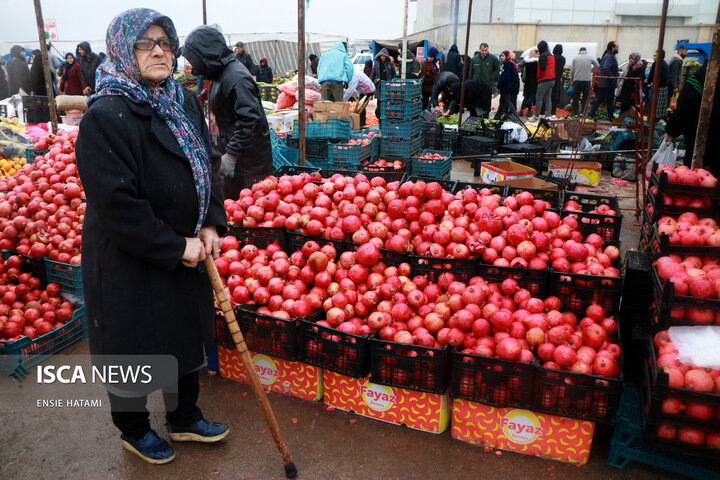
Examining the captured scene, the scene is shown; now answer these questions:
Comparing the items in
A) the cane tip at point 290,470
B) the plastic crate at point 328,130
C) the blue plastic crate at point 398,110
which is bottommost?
the cane tip at point 290,470

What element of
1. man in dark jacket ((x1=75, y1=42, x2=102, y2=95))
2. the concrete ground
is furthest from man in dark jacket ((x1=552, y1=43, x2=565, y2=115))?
the concrete ground

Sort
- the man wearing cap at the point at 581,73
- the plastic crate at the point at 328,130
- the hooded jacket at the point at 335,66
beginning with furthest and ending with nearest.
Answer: the man wearing cap at the point at 581,73
the hooded jacket at the point at 335,66
the plastic crate at the point at 328,130

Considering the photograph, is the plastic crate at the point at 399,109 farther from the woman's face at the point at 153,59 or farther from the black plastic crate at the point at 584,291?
the woman's face at the point at 153,59

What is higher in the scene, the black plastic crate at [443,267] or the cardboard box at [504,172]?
the cardboard box at [504,172]

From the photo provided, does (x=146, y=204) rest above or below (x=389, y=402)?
above

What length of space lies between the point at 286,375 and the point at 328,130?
5.41 metres

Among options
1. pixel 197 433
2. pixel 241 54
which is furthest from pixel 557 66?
pixel 197 433

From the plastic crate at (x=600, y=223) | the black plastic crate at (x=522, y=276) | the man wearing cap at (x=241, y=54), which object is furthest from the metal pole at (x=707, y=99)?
the man wearing cap at (x=241, y=54)

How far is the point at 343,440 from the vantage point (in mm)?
3227

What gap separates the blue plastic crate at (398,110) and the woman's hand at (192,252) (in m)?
6.05

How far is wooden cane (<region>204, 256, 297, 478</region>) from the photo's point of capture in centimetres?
258

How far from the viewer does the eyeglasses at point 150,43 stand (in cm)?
225

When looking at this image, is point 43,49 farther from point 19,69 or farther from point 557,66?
point 557,66

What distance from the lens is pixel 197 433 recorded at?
123 inches
